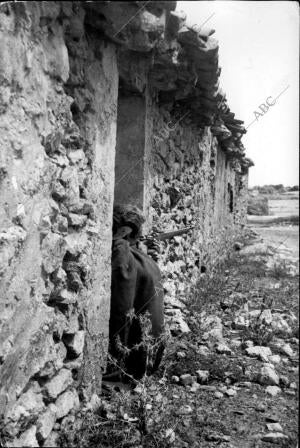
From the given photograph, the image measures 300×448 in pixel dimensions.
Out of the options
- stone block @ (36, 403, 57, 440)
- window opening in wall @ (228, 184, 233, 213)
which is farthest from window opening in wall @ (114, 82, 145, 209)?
window opening in wall @ (228, 184, 233, 213)

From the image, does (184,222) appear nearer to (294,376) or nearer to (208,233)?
(208,233)

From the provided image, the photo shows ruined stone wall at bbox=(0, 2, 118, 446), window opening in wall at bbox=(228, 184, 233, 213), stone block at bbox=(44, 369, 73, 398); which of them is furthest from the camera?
window opening in wall at bbox=(228, 184, 233, 213)

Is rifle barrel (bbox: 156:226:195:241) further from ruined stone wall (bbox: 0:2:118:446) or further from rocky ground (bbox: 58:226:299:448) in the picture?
ruined stone wall (bbox: 0:2:118:446)

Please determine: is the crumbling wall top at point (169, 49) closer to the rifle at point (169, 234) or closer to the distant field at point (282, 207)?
the rifle at point (169, 234)

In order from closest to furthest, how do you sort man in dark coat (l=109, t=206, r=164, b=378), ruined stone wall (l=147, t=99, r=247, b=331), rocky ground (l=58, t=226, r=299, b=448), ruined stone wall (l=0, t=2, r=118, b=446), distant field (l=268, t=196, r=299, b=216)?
1. ruined stone wall (l=0, t=2, r=118, b=446)
2. rocky ground (l=58, t=226, r=299, b=448)
3. man in dark coat (l=109, t=206, r=164, b=378)
4. ruined stone wall (l=147, t=99, r=247, b=331)
5. distant field (l=268, t=196, r=299, b=216)

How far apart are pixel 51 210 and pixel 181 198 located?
2711mm

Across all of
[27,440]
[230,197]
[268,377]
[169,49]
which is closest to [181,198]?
[169,49]

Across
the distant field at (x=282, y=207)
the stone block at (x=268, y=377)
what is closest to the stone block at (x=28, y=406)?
the stone block at (x=268, y=377)

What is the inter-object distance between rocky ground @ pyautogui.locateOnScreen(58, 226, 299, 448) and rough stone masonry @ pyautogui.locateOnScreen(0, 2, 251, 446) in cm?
22

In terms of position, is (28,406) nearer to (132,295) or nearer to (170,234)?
(132,295)

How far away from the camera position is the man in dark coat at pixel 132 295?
273cm

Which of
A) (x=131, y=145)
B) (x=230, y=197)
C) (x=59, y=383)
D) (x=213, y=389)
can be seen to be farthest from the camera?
(x=230, y=197)

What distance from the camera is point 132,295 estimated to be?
278cm

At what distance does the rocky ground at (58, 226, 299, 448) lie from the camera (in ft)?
6.80
